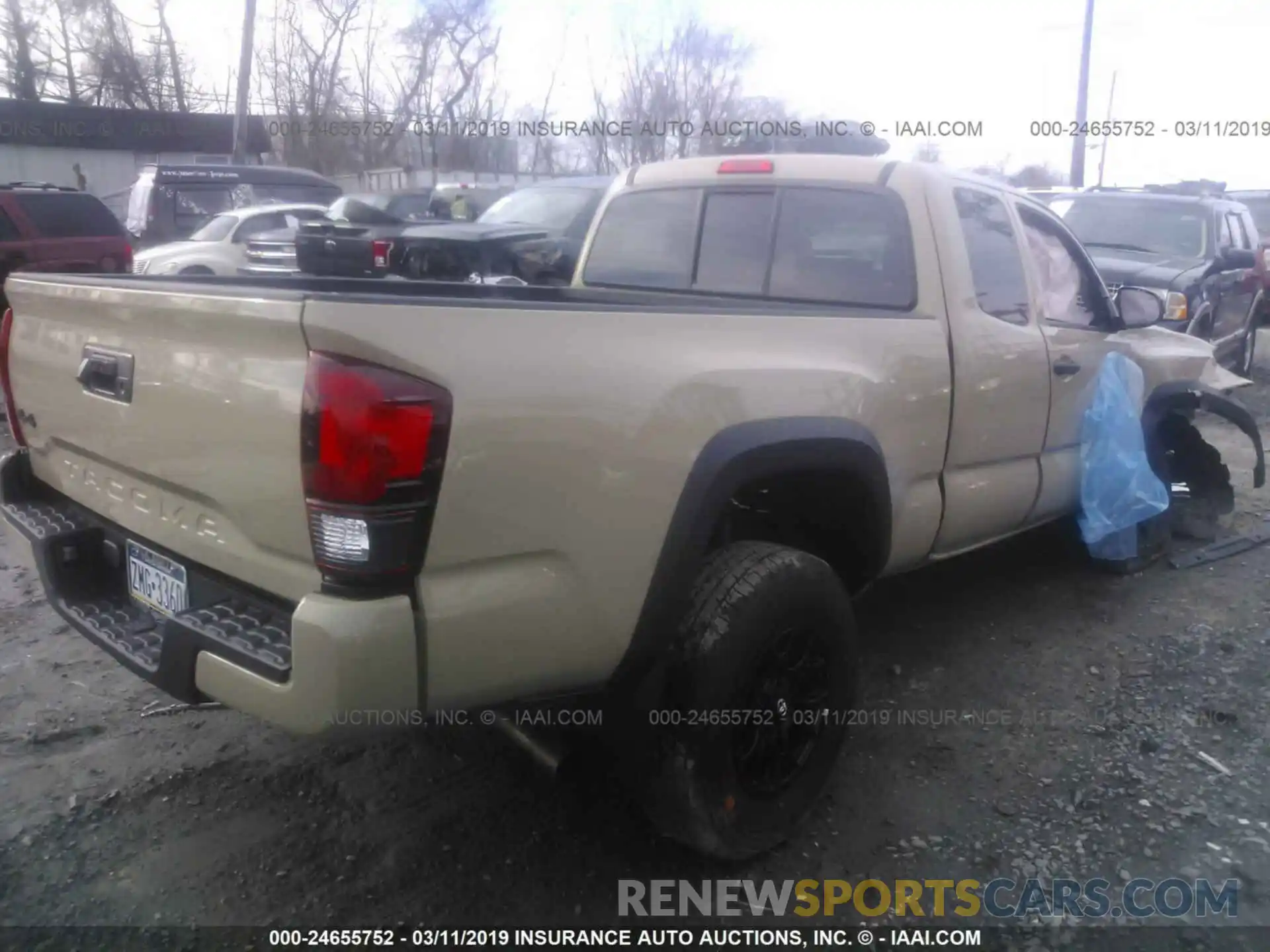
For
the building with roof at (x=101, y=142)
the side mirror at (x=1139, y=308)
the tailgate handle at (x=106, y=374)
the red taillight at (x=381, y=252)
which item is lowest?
the tailgate handle at (x=106, y=374)

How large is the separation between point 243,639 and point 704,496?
1.04 meters

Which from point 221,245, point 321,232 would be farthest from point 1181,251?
point 221,245

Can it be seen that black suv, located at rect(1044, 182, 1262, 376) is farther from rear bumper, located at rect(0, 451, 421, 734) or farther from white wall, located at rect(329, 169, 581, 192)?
white wall, located at rect(329, 169, 581, 192)

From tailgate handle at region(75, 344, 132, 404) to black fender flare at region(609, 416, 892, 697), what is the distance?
4.20ft

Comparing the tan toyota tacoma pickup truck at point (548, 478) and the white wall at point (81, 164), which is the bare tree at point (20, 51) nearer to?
the white wall at point (81, 164)

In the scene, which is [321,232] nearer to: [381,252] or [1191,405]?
[381,252]

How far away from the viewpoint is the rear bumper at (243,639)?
1882 millimetres

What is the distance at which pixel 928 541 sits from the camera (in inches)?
137

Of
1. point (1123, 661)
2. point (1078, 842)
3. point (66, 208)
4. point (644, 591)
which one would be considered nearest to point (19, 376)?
point (644, 591)

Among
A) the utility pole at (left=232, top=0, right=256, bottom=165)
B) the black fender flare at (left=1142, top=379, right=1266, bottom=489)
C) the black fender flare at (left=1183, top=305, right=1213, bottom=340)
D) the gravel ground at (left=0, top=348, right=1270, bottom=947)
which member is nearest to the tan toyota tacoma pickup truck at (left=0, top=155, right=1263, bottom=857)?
the gravel ground at (left=0, top=348, right=1270, bottom=947)

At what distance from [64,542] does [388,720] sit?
3.93 ft

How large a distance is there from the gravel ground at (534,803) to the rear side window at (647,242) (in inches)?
69.0

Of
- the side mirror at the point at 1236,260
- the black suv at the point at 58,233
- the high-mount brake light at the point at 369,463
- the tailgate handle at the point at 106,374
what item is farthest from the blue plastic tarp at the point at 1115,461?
the black suv at the point at 58,233

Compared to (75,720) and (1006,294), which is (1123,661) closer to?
(1006,294)
